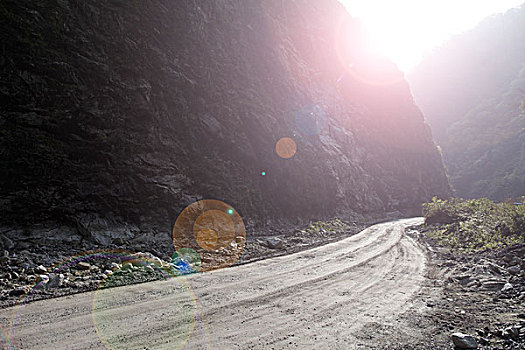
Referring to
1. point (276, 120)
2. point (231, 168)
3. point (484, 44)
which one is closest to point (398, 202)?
point (276, 120)

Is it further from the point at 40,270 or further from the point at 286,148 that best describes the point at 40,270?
the point at 286,148

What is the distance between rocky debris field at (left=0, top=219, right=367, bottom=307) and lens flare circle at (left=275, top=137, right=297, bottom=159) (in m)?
12.1

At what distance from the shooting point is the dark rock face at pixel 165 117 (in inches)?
412

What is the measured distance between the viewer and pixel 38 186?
9883mm

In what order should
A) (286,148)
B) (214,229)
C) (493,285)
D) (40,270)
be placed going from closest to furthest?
(493,285), (40,270), (214,229), (286,148)

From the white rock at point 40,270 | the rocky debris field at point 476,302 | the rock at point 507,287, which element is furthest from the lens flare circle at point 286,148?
the white rock at point 40,270

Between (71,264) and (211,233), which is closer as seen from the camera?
(71,264)

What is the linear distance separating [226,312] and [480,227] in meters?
14.2

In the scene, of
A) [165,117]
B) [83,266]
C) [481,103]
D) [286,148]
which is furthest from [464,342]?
[481,103]

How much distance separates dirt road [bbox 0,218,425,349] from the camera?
14.4 feet

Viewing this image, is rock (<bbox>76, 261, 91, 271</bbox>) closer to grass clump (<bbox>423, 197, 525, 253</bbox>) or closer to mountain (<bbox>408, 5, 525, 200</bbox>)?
grass clump (<bbox>423, 197, 525, 253</bbox>)

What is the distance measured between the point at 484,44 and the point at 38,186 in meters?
158

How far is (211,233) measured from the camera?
13227mm

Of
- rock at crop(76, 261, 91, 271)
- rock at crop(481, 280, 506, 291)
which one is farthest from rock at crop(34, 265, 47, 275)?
rock at crop(481, 280, 506, 291)
